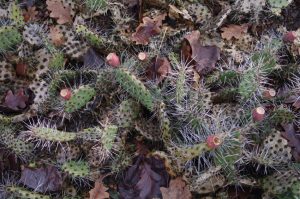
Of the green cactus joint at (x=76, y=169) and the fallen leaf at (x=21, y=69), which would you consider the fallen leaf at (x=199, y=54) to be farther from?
the fallen leaf at (x=21, y=69)

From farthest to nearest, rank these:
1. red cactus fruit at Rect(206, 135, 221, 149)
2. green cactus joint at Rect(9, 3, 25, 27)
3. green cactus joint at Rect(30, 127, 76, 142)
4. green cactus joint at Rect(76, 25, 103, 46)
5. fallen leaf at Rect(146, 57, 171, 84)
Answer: green cactus joint at Rect(9, 3, 25, 27)
fallen leaf at Rect(146, 57, 171, 84)
green cactus joint at Rect(76, 25, 103, 46)
green cactus joint at Rect(30, 127, 76, 142)
red cactus fruit at Rect(206, 135, 221, 149)

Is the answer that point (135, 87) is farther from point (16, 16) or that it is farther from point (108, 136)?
point (16, 16)

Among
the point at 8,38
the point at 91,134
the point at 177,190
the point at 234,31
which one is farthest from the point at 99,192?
the point at 234,31

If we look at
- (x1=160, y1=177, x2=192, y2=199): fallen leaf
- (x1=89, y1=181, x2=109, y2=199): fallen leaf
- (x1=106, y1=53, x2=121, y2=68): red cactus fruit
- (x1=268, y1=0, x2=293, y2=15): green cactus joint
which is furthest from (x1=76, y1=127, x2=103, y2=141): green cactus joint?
(x1=268, y1=0, x2=293, y2=15): green cactus joint

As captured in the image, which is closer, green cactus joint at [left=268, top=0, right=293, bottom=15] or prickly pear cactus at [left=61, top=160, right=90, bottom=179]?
prickly pear cactus at [left=61, top=160, right=90, bottom=179]

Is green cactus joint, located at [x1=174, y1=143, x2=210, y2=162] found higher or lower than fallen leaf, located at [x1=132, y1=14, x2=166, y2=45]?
lower

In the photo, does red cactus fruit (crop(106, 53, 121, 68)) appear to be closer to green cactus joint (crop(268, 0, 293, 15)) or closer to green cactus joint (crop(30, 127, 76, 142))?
green cactus joint (crop(30, 127, 76, 142))
